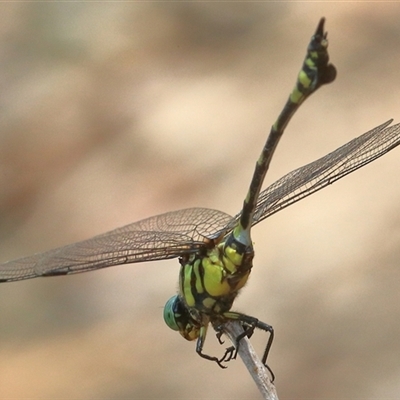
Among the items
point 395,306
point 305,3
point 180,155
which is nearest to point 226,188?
point 180,155

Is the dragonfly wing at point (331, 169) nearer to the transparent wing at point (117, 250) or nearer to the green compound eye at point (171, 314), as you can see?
the transparent wing at point (117, 250)

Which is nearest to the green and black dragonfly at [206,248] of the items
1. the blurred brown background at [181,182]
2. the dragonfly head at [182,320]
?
the dragonfly head at [182,320]

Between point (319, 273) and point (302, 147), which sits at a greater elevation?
point (302, 147)

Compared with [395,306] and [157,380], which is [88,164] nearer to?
[157,380]

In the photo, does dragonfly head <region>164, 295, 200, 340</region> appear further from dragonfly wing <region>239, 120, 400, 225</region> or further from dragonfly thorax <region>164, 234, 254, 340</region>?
dragonfly wing <region>239, 120, 400, 225</region>

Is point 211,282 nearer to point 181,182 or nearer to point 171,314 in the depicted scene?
point 171,314

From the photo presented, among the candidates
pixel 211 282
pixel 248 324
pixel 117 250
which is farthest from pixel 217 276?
pixel 117 250
